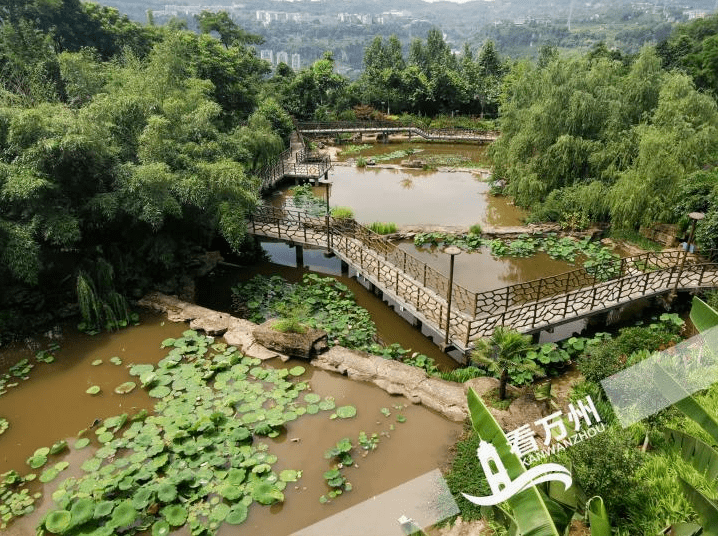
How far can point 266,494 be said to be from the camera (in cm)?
611

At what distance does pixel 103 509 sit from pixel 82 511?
236mm

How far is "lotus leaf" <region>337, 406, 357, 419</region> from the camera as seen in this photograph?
7.64 meters

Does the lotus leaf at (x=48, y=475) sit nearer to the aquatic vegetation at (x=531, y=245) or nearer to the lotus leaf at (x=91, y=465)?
the lotus leaf at (x=91, y=465)

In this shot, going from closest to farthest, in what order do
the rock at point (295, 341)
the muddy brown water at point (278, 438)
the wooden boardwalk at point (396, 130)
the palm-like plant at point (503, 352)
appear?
the muddy brown water at point (278, 438), the palm-like plant at point (503, 352), the rock at point (295, 341), the wooden boardwalk at point (396, 130)

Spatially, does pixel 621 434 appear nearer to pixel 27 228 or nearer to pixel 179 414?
pixel 179 414

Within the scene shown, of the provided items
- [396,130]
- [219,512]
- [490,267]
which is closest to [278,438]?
[219,512]

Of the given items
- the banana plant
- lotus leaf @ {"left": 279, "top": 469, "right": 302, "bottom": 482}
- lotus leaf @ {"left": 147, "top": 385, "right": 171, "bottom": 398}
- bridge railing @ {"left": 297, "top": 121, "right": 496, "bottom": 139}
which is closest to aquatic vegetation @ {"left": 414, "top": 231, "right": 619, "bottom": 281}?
lotus leaf @ {"left": 147, "top": 385, "right": 171, "bottom": 398}

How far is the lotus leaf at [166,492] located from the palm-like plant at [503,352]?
4.72 meters

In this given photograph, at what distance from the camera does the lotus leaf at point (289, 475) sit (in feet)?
21.1

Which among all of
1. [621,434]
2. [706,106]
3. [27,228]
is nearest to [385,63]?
[706,106]

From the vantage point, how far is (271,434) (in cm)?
721

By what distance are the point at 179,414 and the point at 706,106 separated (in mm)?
16284

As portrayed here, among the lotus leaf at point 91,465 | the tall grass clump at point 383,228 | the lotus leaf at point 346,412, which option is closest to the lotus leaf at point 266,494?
the lotus leaf at point 346,412

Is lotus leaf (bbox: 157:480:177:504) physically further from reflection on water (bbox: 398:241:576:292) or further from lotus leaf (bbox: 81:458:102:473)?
reflection on water (bbox: 398:241:576:292)
